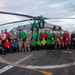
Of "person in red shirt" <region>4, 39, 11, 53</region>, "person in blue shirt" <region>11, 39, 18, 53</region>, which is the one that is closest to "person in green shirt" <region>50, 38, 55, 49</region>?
"person in blue shirt" <region>11, 39, 18, 53</region>

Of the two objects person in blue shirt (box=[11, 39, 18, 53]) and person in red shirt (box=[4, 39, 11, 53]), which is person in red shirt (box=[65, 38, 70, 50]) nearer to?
person in blue shirt (box=[11, 39, 18, 53])

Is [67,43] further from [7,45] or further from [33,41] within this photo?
[7,45]

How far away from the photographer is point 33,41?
1886cm

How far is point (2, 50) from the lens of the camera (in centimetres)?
1683

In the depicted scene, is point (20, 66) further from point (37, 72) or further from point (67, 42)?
point (67, 42)

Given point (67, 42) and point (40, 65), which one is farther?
point (67, 42)

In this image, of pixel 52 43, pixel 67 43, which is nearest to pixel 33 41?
pixel 52 43

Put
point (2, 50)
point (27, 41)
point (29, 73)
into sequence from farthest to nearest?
point (27, 41), point (2, 50), point (29, 73)

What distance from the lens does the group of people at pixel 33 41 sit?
1758 cm

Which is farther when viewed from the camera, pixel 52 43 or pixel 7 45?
pixel 52 43

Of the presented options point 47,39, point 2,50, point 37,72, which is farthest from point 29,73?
point 47,39

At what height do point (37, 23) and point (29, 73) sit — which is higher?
point (37, 23)

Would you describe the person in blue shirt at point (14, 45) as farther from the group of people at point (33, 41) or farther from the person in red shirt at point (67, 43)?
the person in red shirt at point (67, 43)

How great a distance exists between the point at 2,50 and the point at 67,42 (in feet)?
22.0
